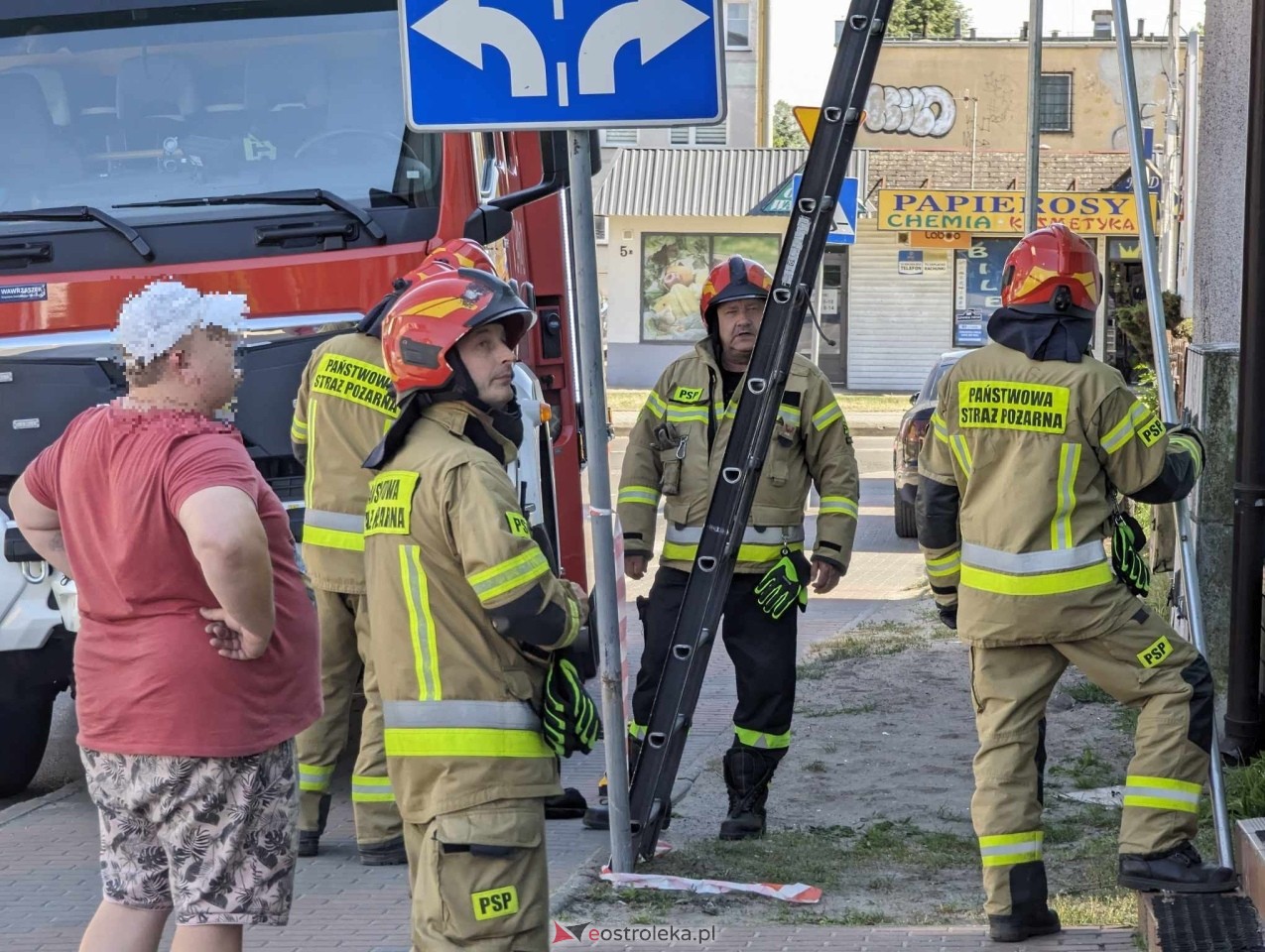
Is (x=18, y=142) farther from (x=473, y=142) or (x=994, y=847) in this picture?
(x=994, y=847)

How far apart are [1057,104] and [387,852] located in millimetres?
37228

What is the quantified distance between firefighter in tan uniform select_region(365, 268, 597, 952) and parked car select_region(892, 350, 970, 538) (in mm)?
9966

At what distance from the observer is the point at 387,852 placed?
19.7 ft

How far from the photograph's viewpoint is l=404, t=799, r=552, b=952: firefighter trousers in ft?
12.1

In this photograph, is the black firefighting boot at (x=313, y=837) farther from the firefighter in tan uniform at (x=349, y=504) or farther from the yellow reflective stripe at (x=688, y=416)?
the yellow reflective stripe at (x=688, y=416)

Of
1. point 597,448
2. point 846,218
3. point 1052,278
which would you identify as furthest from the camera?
point 846,218

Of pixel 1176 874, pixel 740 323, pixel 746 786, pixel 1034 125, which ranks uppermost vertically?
pixel 1034 125

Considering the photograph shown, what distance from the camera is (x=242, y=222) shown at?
6.68 meters

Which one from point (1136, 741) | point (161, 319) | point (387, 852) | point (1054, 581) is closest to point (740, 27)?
point (387, 852)

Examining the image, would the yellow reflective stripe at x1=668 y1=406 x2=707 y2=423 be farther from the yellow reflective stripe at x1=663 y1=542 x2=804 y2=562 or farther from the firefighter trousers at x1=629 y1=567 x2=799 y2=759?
the firefighter trousers at x1=629 y1=567 x2=799 y2=759

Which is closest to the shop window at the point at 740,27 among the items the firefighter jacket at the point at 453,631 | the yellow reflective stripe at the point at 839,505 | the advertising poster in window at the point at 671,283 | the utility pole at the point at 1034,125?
the advertising poster in window at the point at 671,283

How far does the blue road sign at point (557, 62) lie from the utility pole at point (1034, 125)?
1266 cm

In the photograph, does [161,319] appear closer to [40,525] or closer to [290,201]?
[40,525]

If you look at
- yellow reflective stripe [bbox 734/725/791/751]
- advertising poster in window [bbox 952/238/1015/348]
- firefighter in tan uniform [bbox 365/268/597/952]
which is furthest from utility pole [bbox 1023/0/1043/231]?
advertising poster in window [bbox 952/238/1015/348]
